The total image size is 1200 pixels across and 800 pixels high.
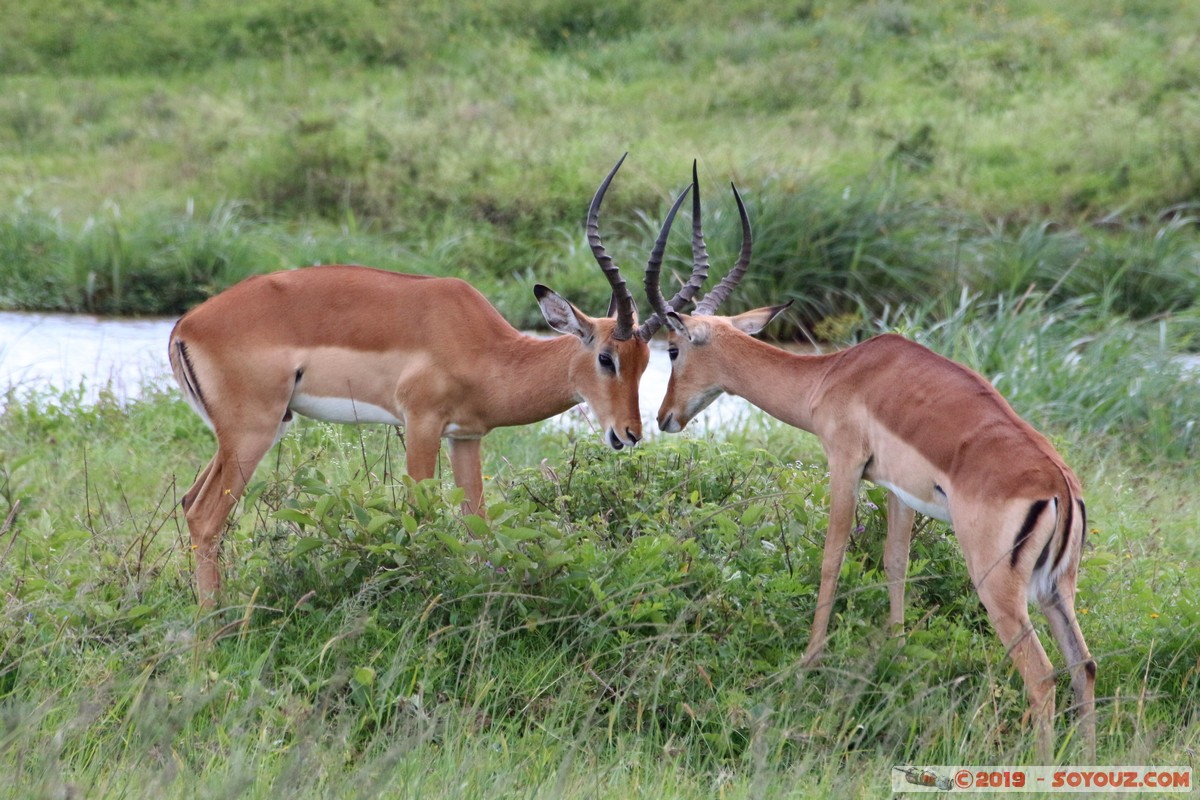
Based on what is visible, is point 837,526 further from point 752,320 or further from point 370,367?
point 370,367

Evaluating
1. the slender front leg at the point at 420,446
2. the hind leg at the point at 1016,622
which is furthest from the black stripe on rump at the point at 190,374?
the hind leg at the point at 1016,622

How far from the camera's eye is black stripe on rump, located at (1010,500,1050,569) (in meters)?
3.38

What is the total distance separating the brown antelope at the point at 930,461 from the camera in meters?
3.41

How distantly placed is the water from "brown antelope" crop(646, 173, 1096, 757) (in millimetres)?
1841

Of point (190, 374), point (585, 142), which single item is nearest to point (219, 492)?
point (190, 374)

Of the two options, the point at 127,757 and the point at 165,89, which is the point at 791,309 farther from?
the point at 165,89

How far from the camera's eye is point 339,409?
183 inches

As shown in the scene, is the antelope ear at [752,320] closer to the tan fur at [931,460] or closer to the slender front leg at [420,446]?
the tan fur at [931,460]

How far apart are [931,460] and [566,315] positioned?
1.47m

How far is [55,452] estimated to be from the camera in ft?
19.6

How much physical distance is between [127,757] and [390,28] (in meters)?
15.0

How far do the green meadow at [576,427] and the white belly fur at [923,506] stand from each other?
0.37 meters

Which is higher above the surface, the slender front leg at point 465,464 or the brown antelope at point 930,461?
the brown antelope at point 930,461

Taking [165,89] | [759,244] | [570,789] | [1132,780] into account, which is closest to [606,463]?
[570,789]
